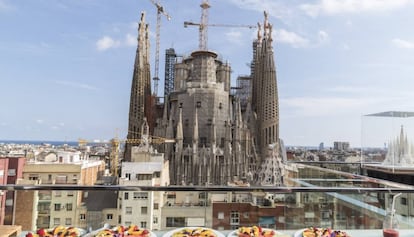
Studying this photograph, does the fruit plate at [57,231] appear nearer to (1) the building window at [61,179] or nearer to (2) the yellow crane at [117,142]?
(1) the building window at [61,179]

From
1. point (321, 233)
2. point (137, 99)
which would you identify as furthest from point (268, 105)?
point (321, 233)

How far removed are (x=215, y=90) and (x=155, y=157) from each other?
9879 mm

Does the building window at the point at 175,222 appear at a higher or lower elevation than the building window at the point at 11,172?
higher

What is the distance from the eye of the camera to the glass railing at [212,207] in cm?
249

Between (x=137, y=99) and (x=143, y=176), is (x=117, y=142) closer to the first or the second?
(x=137, y=99)

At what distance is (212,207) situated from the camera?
8.98 ft

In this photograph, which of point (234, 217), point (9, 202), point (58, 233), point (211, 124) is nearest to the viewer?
point (58, 233)

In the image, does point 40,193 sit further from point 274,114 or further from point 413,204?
point 274,114

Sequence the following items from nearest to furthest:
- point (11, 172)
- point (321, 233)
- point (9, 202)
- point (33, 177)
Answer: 1. point (321, 233)
2. point (9, 202)
3. point (11, 172)
4. point (33, 177)

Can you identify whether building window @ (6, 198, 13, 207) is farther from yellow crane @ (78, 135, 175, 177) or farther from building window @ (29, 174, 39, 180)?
yellow crane @ (78, 135, 175, 177)

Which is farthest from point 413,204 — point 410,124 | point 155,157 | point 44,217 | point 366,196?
point 155,157

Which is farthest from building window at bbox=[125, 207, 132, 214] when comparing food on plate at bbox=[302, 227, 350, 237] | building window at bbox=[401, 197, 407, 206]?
building window at bbox=[401, 197, 407, 206]

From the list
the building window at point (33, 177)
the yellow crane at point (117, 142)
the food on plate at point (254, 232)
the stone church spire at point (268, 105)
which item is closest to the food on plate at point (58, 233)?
the food on plate at point (254, 232)

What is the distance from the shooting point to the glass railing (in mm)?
2490
